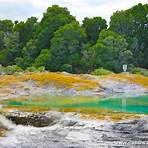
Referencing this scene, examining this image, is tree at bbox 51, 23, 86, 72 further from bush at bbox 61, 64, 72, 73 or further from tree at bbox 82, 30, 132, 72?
tree at bbox 82, 30, 132, 72

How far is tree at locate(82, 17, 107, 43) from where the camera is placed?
11844 centimetres

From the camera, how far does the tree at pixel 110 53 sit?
10381cm

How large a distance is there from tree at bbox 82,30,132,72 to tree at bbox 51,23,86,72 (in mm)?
3652

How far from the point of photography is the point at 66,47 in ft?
357

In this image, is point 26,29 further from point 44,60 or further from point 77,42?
point 77,42

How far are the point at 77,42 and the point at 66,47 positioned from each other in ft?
8.40

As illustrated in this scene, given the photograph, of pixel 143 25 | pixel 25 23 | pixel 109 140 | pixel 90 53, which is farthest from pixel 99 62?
pixel 109 140

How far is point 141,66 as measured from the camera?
115688 millimetres

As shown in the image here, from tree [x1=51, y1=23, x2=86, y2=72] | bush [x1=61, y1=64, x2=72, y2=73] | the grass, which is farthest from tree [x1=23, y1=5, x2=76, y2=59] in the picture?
the grass

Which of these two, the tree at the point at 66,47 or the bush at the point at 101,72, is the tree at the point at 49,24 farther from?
the bush at the point at 101,72

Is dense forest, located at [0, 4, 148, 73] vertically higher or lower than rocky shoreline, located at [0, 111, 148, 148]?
higher

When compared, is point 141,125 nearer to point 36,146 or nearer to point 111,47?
point 36,146

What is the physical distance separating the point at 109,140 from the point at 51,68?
73568 millimetres

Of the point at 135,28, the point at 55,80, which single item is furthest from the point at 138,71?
the point at 55,80
